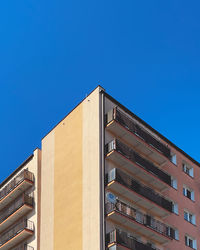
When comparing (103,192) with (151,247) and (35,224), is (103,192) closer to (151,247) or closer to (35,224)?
(151,247)

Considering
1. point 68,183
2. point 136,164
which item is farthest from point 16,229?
point 136,164

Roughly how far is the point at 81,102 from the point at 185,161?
1380 cm

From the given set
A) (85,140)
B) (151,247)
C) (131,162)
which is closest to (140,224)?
(151,247)

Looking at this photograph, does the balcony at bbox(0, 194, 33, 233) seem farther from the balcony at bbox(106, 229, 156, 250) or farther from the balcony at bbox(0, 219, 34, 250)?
the balcony at bbox(106, 229, 156, 250)

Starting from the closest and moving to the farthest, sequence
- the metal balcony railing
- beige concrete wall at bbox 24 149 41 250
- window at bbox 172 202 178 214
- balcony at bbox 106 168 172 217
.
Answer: balcony at bbox 106 168 172 217 → beige concrete wall at bbox 24 149 41 250 → window at bbox 172 202 178 214 → the metal balcony railing

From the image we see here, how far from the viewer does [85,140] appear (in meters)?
43.2

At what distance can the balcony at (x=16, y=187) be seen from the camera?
49.0 metres

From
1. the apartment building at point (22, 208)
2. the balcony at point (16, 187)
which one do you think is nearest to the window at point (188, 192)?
the apartment building at point (22, 208)

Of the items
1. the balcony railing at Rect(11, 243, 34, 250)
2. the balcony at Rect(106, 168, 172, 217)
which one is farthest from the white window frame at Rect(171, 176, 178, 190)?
the balcony railing at Rect(11, 243, 34, 250)

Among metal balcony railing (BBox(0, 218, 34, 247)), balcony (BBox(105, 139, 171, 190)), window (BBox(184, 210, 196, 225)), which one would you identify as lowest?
metal balcony railing (BBox(0, 218, 34, 247))

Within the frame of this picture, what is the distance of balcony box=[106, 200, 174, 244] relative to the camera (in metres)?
39.1

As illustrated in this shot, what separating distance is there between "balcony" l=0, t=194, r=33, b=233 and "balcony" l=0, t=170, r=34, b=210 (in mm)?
592

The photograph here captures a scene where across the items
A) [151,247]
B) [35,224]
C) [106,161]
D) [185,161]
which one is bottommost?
[151,247]

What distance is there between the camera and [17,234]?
47.0 meters
